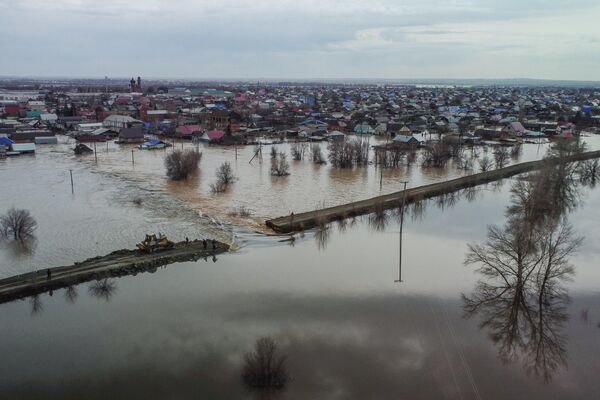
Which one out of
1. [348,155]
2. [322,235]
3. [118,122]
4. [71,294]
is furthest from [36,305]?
[118,122]

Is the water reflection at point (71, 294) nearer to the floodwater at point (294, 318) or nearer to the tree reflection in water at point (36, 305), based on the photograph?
the floodwater at point (294, 318)

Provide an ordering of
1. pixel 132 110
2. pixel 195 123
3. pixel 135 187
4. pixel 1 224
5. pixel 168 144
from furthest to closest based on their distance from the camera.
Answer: pixel 132 110, pixel 195 123, pixel 168 144, pixel 135 187, pixel 1 224

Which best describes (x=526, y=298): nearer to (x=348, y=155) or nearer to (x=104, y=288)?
(x=104, y=288)

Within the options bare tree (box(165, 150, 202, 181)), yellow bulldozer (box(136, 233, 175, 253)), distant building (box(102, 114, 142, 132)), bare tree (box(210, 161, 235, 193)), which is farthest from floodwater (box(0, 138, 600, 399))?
distant building (box(102, 114, 142, 132))

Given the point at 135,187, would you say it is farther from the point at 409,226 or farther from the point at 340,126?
the point at 340,126

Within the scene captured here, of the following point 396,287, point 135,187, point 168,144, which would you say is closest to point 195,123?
point 168,144

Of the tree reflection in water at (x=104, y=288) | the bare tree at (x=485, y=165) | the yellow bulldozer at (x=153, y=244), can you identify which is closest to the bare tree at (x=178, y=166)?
the yellow bulldozer at (x=153, y=244)
